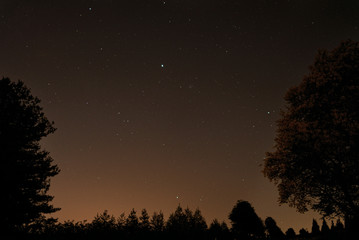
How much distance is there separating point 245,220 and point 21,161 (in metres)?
34.4

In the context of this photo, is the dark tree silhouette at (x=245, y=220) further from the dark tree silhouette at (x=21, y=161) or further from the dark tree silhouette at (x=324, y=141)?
the dark tree silhouette at (x=21, y=161)

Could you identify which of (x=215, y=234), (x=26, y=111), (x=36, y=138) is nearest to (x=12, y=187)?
(x=36, y=138)

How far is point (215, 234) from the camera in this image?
953 inches

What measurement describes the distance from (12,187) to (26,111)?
6.12 metres

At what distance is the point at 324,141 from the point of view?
15906 mm

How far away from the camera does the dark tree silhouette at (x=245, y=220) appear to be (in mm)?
42406

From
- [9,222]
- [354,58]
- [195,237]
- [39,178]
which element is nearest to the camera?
[354,58]

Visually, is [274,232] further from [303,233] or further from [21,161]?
[21,161]

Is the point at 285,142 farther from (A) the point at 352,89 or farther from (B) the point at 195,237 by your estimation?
(B) the point at 195,237

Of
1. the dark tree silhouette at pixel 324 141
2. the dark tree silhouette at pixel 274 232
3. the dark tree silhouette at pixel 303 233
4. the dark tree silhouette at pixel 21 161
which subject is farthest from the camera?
the dark tree silhouette at pixel 274 232

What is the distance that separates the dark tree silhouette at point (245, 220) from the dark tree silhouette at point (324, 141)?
86.5ft

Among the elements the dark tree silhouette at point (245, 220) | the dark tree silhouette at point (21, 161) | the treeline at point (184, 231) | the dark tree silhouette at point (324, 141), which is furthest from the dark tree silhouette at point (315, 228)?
the dark tree silhouette at point (21, 161)

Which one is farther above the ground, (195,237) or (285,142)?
(285,142)

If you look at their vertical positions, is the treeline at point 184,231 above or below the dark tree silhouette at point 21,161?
below
